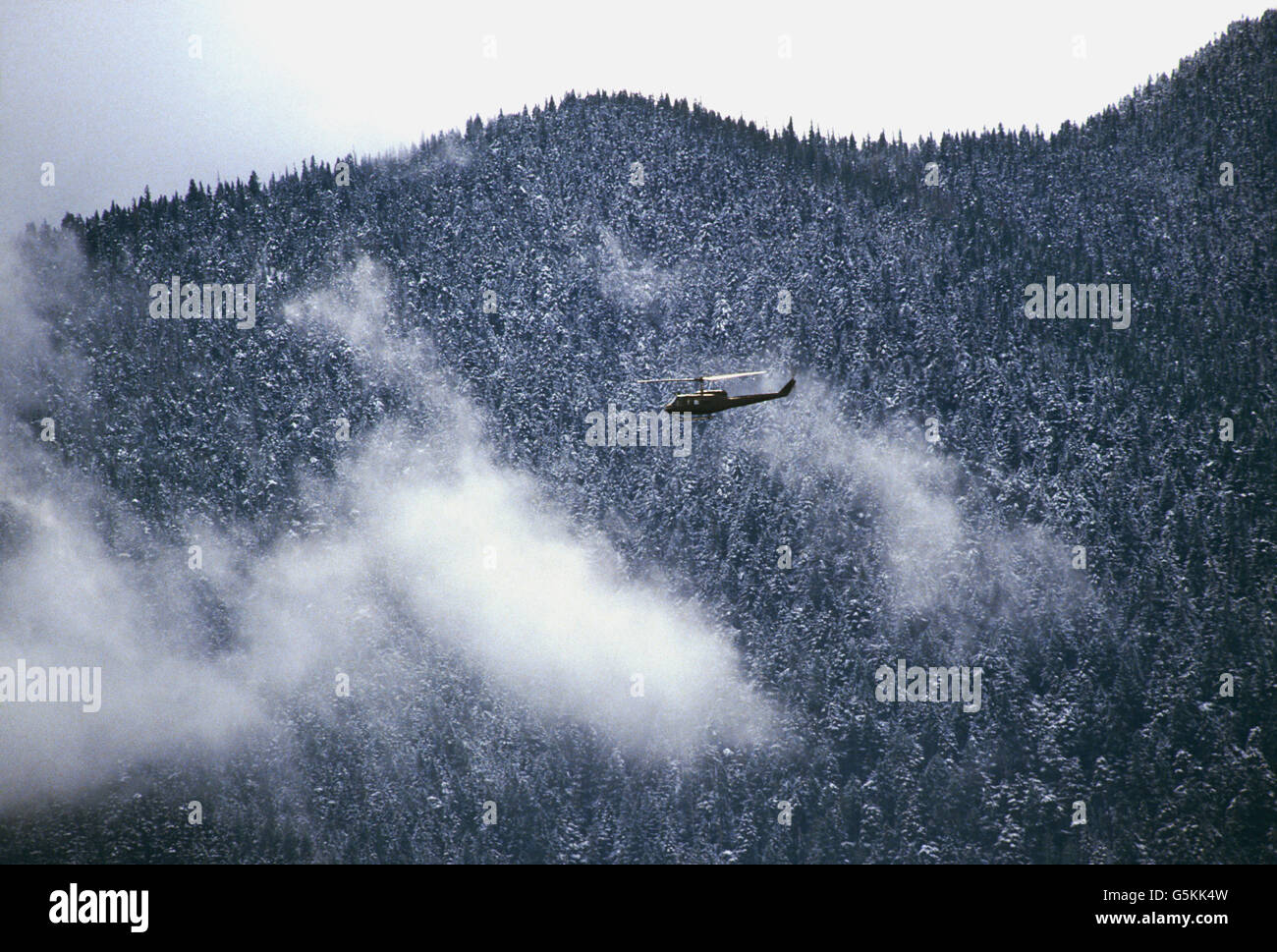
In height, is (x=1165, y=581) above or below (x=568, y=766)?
above

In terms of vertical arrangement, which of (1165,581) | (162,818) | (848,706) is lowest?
(162,818)

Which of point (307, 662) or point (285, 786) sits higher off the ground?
point (307, 662)
